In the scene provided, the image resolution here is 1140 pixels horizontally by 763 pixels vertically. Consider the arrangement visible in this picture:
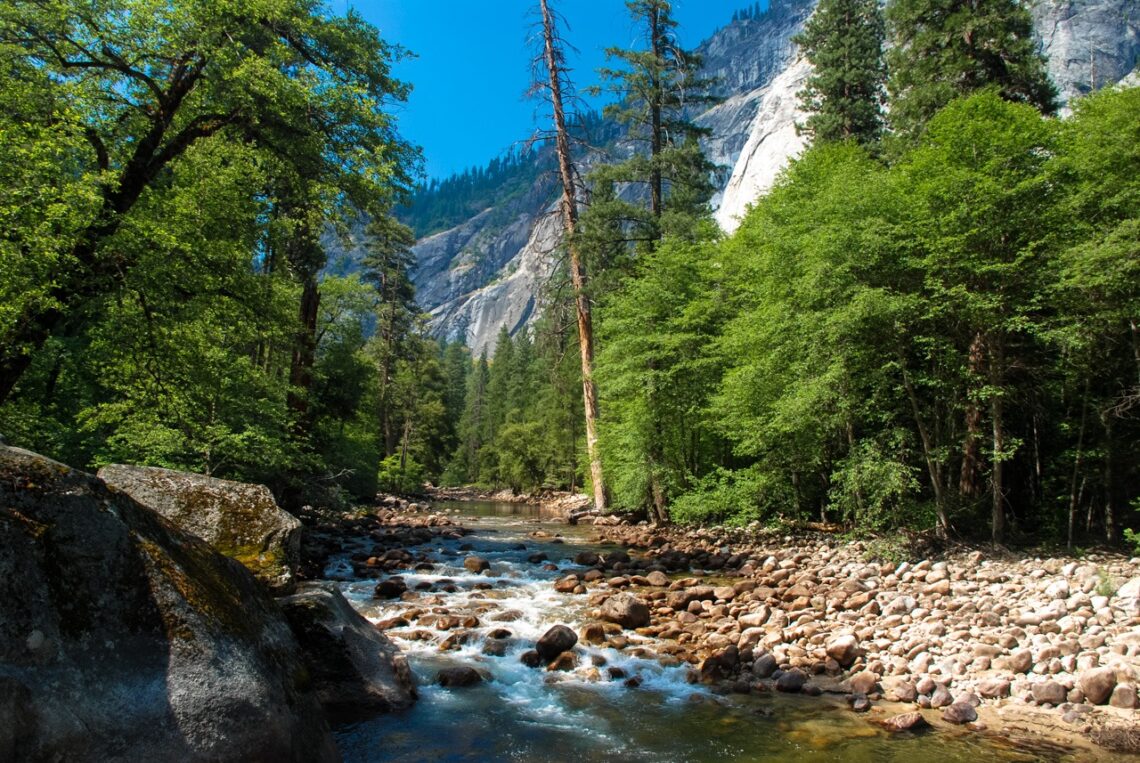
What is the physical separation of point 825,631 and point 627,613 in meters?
2.73

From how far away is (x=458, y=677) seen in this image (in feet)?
23.1

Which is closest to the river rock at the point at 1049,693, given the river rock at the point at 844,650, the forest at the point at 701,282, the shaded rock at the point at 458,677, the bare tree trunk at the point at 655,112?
the river rock at the point at 844,650

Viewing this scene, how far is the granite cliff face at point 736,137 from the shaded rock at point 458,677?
1625cm

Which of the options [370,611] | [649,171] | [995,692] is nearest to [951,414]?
[995,692]

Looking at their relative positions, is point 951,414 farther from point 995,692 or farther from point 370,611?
point 370,611

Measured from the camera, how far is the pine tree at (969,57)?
15891 mm

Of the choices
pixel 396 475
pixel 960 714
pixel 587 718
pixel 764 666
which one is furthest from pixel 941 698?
pixel 396 475

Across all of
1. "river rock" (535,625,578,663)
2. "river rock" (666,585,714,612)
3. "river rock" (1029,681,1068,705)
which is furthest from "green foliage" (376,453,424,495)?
"river rock" (1029,681,1068,705)

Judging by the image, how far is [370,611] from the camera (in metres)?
9.48

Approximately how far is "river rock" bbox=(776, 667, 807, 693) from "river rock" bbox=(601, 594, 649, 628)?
256cm

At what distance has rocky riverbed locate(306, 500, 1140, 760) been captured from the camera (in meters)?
6.07

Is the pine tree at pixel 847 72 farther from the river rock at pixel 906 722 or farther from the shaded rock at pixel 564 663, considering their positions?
the shaded rock at pixel 564 663

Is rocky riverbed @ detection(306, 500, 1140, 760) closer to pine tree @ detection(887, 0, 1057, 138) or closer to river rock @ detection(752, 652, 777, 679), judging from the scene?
river rock @ detection(752, 652, 777, 679)

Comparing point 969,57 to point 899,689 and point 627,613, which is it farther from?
point 627,613
